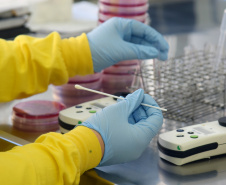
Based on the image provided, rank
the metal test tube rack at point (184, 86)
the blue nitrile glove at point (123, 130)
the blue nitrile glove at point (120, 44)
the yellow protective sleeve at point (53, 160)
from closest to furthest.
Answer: the yellow protective sleeve at point (53, 160) < the blue nitrile glove at point (123, 130) < the metal test tube rack at point (184, 86) < the blue nitrile glove at point (120, 44)

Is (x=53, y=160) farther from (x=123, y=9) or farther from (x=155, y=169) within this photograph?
(x=123, y=9)

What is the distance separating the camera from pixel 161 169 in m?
1.14

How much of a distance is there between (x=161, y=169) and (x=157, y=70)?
426 mm

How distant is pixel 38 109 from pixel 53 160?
19.6 inches

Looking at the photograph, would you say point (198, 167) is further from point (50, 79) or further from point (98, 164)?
point (50, 79)

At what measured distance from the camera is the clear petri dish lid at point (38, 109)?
145 centimetres

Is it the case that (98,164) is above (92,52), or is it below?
below

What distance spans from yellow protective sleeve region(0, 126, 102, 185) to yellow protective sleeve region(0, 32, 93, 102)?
0.38 metres

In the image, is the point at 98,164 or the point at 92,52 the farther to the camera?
the point at 92,52

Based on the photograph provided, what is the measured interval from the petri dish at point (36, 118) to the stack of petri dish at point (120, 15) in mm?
250

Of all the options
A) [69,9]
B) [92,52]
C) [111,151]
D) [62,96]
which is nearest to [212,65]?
[92,52]

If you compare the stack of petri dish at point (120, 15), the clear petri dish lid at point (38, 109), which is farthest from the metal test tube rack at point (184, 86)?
the clear petri dish lid at point (38, 109)

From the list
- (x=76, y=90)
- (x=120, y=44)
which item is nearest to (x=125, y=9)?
(x=120, y=44)

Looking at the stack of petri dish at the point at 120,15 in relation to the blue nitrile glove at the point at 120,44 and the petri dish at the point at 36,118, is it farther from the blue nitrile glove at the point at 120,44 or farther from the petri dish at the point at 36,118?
the petri dish at the point at 36,118
